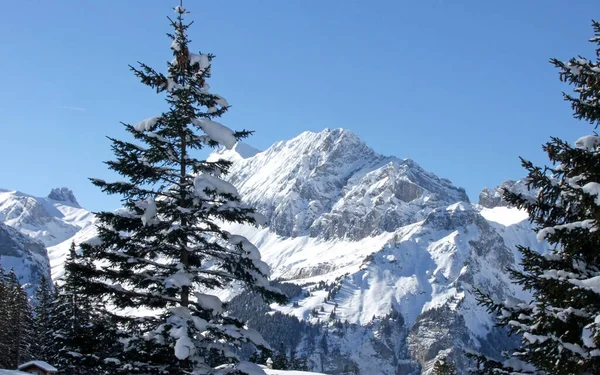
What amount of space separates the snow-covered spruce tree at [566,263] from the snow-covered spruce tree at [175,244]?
19.0 feet

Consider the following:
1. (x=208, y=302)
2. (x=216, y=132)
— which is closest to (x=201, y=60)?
(x=216, y=132)

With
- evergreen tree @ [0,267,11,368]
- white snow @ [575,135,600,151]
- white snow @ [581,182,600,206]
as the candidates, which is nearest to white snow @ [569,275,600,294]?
white snow @ [581,182,600,206]

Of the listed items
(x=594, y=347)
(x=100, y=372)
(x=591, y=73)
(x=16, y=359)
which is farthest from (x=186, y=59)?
(x=16, y=359)

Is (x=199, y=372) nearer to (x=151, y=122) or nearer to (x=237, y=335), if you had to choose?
(x=237, y=335)

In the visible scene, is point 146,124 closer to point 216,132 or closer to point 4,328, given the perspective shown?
point 216,132

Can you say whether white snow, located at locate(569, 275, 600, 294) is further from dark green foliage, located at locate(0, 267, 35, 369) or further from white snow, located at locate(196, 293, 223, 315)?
dark green foliage, located at locate(0, 267, 35, 369)

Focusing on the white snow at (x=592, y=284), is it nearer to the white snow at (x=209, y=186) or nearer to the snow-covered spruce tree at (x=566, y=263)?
the snow-covered spruce tree at (x=566, y=263)

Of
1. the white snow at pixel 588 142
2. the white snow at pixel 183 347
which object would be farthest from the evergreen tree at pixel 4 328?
the white snow at pixel 588 142

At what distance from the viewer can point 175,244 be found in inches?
569

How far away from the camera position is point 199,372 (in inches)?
513

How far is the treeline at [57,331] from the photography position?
13.4 m

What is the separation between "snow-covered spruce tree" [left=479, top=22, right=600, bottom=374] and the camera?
10055mm

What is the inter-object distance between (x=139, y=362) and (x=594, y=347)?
364 inches

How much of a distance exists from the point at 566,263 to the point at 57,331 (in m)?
42.2
